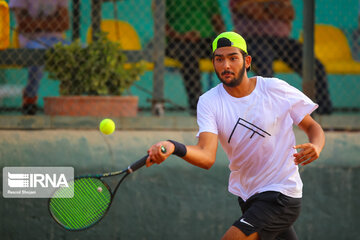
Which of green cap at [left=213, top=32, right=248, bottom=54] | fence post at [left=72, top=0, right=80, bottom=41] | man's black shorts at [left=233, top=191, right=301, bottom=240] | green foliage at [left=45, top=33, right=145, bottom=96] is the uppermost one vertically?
fence post at [left=72, top=0, right=80, bottom=41]

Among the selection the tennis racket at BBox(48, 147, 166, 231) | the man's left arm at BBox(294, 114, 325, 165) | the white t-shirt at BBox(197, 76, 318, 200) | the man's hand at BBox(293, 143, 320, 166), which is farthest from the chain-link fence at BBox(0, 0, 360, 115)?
the man's hand at BBox(293, 143, 320, 166)

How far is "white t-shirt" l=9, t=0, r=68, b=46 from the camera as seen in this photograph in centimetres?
559

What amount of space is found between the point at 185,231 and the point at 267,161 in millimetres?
1782

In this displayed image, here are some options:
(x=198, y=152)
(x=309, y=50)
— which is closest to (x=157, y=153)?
(x=198, y=152)

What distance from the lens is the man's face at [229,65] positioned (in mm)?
3152

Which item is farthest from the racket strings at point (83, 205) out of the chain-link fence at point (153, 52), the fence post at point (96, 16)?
the fence post at point (96, 16)

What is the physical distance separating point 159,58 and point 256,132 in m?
2.19

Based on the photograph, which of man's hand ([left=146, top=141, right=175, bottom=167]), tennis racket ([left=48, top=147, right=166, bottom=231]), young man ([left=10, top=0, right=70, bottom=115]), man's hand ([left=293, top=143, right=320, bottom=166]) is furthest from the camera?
young man ([left=10, top=0, right=70, bottom=115])

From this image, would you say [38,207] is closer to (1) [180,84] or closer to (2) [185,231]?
(2) [185,231]

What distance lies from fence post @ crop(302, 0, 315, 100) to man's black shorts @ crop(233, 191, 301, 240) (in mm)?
2038

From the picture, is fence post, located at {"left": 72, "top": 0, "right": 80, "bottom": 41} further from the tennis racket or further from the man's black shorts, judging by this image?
the man's black shorts

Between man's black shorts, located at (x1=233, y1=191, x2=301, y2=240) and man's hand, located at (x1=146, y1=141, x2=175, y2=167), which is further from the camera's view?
man's black shorts, located at (x1=233, y1=191, x2=301, y2=240)

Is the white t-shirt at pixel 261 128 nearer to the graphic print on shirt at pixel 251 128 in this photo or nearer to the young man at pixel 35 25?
the graphic print on shirt at pixel 251 128

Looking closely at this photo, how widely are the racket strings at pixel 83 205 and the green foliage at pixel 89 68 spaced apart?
1.86 meters
